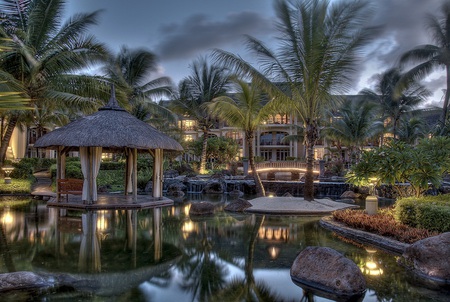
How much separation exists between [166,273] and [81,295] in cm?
165

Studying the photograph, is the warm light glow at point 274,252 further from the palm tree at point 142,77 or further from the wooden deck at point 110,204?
the palm tree at point 142,77

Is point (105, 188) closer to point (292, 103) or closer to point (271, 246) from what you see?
point (292, 103)

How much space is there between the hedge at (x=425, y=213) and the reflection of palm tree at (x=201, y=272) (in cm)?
517

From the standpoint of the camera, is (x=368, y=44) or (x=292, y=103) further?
(x=292, y=103)

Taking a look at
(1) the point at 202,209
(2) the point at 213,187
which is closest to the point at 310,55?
(1) the point at 202,209

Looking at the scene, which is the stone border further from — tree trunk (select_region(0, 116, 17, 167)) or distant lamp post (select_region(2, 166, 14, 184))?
distant lamp post (select_region(2, 166, 14, 184))

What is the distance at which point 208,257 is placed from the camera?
8141 millimetres

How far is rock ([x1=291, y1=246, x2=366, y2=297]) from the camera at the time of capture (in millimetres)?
6109

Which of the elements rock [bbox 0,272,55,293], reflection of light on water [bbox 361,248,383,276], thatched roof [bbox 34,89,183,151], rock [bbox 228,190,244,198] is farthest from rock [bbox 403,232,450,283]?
rock [bbox 228,190,244,198]

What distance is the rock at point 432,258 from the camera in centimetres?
693

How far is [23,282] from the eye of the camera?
19.9 ft

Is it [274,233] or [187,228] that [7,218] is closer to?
[187,228]

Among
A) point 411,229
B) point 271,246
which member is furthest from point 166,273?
point 411,229

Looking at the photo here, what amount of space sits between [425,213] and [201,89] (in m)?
24.2
